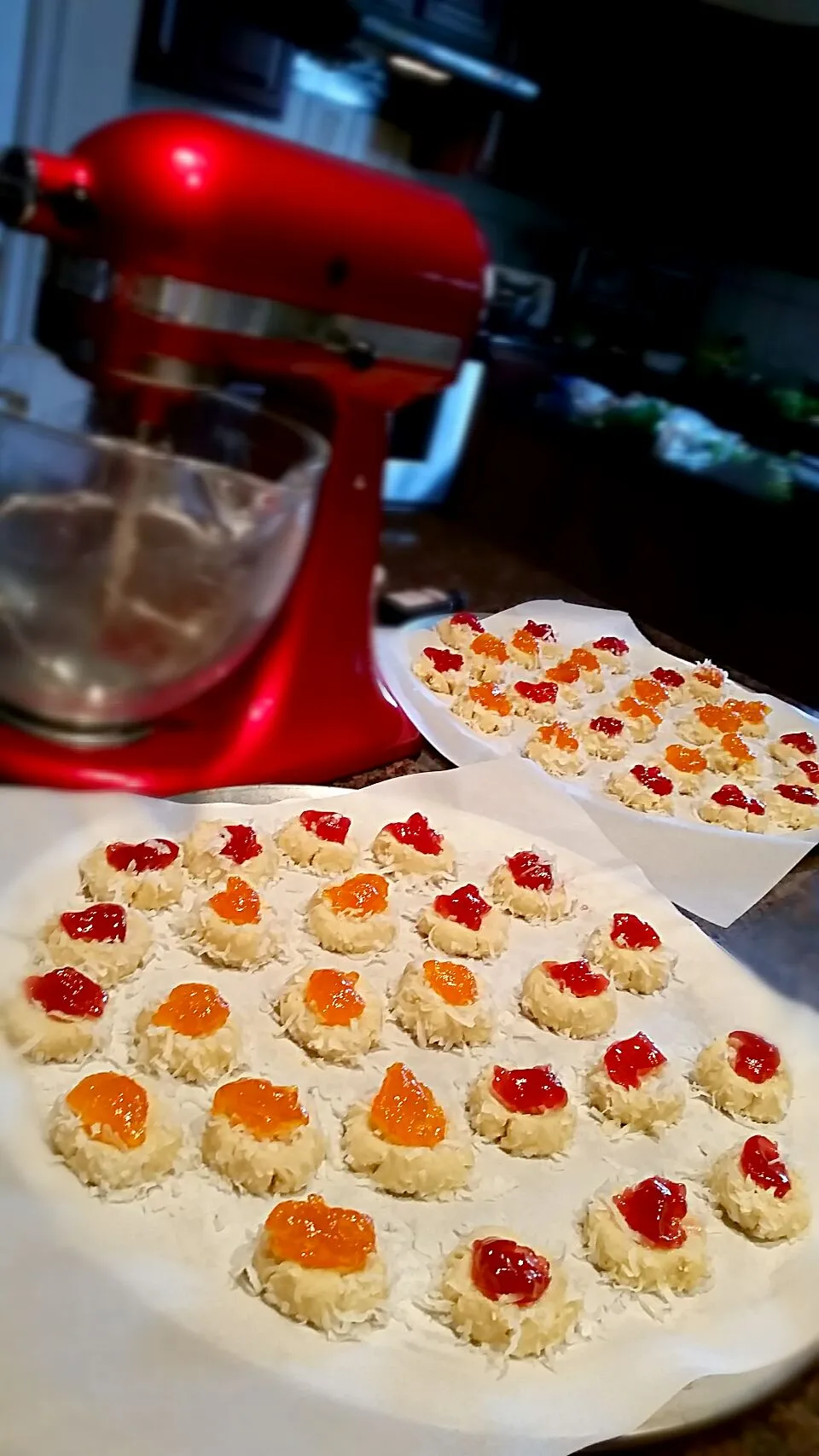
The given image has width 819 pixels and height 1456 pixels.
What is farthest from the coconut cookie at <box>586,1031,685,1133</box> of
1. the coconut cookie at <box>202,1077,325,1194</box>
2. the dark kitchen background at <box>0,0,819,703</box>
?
the dark kitchen background at <box>0,0,819,703</box>

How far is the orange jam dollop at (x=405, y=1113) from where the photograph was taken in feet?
2.24

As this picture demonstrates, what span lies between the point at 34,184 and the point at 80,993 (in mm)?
487

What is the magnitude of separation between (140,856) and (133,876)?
2cm

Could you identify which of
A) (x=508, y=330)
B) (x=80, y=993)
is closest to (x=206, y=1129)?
(x=80, y=993)

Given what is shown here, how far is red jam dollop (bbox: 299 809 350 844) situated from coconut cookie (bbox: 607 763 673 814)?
1.19 feet

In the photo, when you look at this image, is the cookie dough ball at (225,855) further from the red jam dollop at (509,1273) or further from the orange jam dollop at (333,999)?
the red jam dollop at (509,1273)

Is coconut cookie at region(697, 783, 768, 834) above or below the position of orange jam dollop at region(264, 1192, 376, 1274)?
below

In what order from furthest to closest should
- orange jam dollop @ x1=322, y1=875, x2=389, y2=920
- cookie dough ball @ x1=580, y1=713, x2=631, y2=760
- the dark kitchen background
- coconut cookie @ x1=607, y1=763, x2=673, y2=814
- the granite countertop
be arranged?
1. the dark kitchen background
2. cookie dough ball @ x1=580, y1=713, x2=631, y2=760
3. coconut cookie @ x1=607, y1=763, x2=673, y2=814
4. orange jam dollop @ x1=322, y1=875, x2=389, y2=920
5. the granite countertop

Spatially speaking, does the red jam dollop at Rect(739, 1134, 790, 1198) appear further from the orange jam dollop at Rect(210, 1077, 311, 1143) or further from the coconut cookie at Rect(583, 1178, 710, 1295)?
the orange jam dollop at Rect(210, 1077, 311, 1143)

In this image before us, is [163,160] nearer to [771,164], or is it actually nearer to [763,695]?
[763,695]

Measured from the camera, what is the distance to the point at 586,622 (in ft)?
5.36

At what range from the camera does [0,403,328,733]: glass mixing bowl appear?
80 centimetres

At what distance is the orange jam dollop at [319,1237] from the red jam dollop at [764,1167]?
0.83 ft

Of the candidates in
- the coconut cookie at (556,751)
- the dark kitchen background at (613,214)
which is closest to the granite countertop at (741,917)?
the coconut cookie at (556,751)
